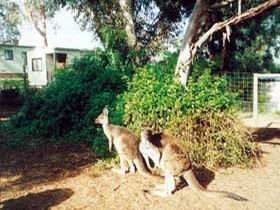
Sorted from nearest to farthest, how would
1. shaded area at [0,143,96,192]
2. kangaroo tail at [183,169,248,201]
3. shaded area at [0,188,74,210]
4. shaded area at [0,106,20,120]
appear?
shaded area at [0,188,74,210] < kangaroo tail at [183,169,248,201] < shaded area at [0,143,96,192] < shaded area at [0,106,20,120]

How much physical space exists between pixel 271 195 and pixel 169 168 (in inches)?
63.4

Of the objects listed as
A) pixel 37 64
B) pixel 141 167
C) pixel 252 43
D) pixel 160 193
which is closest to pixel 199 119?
pixel 141 167

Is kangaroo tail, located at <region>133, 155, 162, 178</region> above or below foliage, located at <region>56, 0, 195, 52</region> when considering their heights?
below

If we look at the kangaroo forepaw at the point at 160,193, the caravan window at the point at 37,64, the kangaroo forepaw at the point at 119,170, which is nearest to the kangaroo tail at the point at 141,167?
the kangaroo forepaw at the point at 119,170

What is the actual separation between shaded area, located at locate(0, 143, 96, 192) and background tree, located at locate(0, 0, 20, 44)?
70.7ft

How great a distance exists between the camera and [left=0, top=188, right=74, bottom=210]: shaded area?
5.93 meters

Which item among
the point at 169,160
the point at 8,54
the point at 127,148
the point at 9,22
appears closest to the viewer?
the point at 169,160

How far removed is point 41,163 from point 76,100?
3.31 metres

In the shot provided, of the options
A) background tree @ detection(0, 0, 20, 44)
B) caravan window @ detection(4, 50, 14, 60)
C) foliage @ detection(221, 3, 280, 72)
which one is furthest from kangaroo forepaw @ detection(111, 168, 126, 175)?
caravan window @ detection(4, 50, 14, 60)

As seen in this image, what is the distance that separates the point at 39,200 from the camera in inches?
245

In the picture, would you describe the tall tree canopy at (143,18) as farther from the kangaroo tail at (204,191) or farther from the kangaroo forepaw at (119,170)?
the kangaroo tail at (204,191)

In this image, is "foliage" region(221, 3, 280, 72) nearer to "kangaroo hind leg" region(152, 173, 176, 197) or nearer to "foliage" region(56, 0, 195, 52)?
"foliage" region(56, 0, 195, 52)

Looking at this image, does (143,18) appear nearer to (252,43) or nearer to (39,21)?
(252,43)

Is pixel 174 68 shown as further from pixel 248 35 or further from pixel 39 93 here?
pixel 248 35
